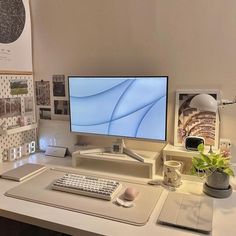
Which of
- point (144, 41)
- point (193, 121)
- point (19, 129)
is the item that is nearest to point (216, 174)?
point (193, 121)

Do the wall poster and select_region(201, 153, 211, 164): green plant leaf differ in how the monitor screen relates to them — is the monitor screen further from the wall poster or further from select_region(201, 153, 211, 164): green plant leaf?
the wall poster

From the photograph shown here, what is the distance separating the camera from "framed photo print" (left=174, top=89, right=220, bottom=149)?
1.44 metres

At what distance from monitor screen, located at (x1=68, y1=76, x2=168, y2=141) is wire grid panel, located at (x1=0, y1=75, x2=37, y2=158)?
394mm

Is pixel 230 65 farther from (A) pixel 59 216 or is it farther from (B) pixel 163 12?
(A) pixel 59 216

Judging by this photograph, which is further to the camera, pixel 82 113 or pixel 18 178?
pixel 82 113

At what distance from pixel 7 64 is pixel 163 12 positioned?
3.35 ft

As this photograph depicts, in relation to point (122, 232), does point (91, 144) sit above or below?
above

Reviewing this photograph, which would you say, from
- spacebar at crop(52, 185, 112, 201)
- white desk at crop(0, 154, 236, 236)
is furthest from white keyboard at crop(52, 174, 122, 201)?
white desk at crop(0, 154, 236, 236)

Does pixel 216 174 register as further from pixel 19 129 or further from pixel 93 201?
pixel 19 129

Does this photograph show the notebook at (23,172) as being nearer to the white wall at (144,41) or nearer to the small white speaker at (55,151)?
the small white speaker at (55,151)

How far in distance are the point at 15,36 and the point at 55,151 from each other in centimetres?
82

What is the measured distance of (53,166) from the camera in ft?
5.20

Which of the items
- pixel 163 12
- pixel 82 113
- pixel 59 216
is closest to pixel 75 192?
pixel 59 216

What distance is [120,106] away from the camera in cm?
149
